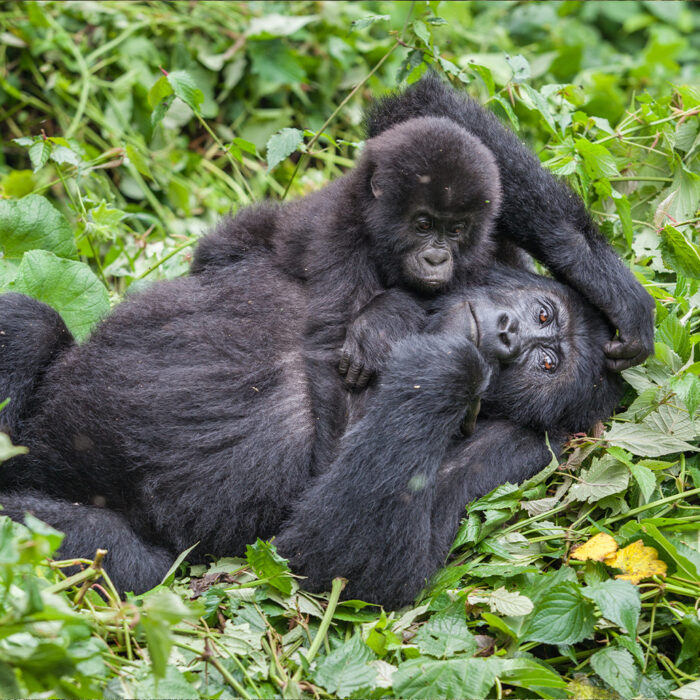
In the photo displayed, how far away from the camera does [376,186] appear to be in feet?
10.1

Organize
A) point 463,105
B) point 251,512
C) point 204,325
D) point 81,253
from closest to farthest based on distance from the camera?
point 251,512 → point 204,325 → point 463,105 → point 81,253

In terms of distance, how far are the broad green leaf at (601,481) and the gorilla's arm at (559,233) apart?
374 millimetres

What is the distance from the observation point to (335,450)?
285 cm

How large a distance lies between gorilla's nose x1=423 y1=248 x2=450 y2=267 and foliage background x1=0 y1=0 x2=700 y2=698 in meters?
0.80

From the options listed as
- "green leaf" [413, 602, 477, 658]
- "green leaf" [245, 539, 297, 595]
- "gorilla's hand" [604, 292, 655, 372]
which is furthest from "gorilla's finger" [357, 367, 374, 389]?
"gorilla's hand" [604, 292, 655, 372]

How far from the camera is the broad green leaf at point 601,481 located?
9.32ft

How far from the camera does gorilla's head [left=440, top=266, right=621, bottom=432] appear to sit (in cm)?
302

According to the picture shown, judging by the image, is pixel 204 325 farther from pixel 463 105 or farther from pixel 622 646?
pixel 622 646

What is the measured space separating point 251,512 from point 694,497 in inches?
60.0

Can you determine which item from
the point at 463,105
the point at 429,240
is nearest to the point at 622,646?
the point at 429,240

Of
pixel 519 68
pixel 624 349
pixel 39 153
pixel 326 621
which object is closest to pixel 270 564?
pixel 326 621

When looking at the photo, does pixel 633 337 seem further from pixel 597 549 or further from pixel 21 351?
pixel 21 351

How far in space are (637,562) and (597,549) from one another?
119mm

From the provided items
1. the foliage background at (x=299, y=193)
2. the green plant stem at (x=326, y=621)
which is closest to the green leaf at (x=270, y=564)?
the foliage background at (x=299, y=193)
